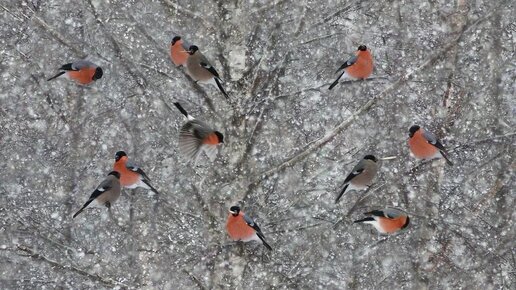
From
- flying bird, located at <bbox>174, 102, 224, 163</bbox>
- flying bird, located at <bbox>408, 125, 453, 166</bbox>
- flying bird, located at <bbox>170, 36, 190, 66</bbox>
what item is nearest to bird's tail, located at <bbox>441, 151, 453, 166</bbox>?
flying bird, located at <bbox>408, 125, 453, 166</bbox>

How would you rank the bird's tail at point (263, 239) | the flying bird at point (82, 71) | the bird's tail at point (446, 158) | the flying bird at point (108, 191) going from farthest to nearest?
the bird's tail at point (446, 158), the flying bird at point (82, 71), the bird's tail at point (263, 239), the flying bird at point (108, 191)

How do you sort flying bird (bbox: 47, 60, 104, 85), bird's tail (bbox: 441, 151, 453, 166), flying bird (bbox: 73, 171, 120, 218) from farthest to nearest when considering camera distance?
bird's tail (bbox: 441, 151, 453, 166), flying bird (bbox: 47, 60, 104, 85), flying bird (bbox: 73, 171, 120, 218)

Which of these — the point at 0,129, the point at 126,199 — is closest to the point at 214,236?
the point at 126,199

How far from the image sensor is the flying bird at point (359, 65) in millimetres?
6867

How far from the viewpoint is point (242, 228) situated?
6703 mm

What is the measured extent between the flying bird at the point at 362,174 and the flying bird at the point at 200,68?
4.32ft

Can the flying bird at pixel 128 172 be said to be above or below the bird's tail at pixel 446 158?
above

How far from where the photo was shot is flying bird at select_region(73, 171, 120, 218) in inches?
261

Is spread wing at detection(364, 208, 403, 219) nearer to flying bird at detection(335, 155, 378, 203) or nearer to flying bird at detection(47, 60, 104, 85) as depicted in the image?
flying bird at detection(335, 155, 378, 203)

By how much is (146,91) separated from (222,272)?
1.70 m

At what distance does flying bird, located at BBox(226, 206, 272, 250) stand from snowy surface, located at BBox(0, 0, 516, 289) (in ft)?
0.49

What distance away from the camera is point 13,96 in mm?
7012

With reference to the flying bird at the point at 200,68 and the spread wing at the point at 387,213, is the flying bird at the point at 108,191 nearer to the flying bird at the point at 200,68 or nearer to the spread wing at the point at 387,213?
the flying bird at the point at 200,68

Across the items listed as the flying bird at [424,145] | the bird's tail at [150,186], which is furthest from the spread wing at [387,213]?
the bird's tail at [150,186]
